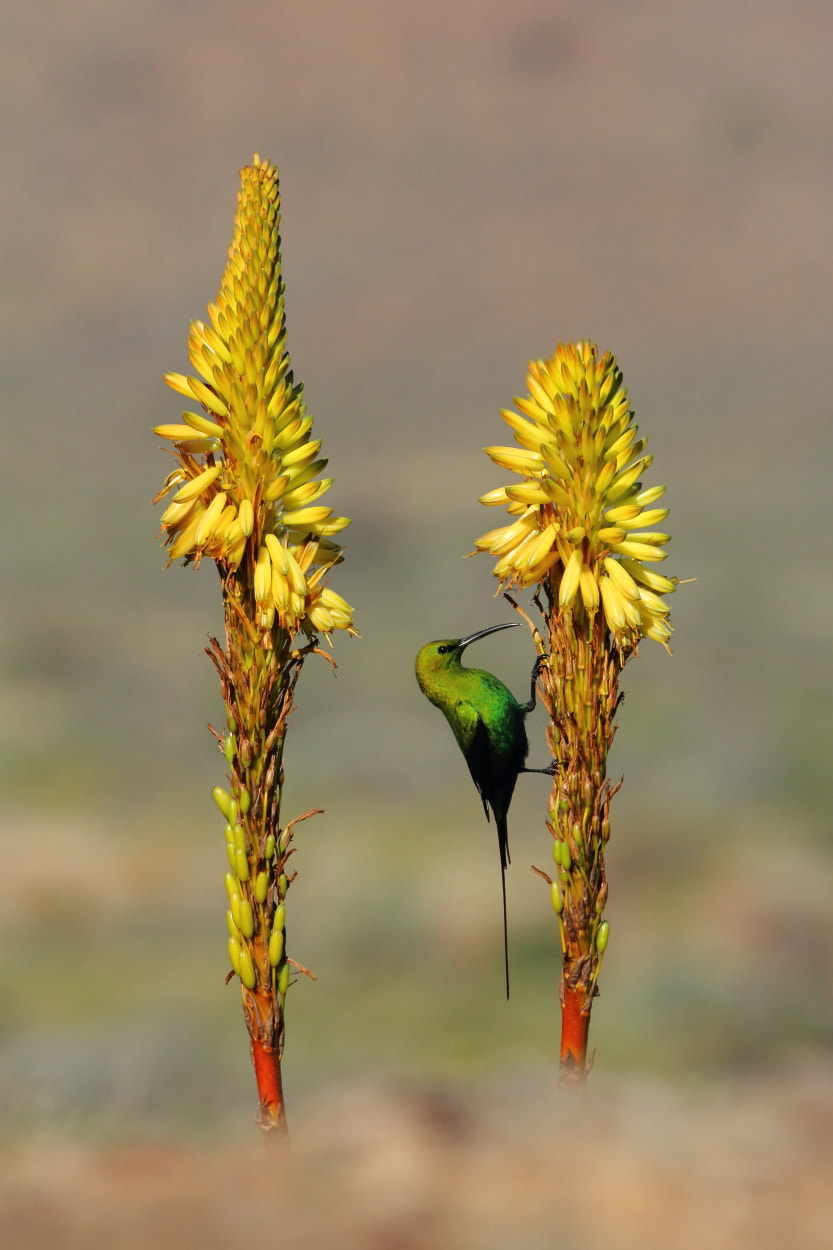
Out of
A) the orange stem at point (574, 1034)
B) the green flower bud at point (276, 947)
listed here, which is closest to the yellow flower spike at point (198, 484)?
the green flower bud at point (276, 947)

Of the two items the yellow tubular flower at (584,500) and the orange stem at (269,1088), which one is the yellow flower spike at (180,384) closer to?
the yellow tubular flower at (584,500)

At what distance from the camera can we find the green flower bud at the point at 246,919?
7121mm

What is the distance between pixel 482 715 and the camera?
7969mm

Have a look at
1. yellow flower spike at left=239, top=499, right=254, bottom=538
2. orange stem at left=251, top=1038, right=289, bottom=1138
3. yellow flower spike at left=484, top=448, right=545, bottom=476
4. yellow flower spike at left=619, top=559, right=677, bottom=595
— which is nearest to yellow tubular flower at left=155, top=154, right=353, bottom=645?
yellow flower spike at left=239, top=499, right=254, bottom=538

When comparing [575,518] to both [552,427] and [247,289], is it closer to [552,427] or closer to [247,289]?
[552,427]

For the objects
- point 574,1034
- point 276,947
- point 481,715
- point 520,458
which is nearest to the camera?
point 276,947

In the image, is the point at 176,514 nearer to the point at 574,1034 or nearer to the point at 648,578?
the point at 648,578

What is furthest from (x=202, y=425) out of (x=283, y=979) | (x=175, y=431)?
(x=283, y=979)

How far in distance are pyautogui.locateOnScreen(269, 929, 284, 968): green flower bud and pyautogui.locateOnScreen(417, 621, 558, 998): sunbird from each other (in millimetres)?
1472

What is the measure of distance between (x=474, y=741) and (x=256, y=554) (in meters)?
1.80

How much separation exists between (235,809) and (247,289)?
274 centimetres

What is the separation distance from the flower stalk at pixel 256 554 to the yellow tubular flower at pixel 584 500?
107 cm

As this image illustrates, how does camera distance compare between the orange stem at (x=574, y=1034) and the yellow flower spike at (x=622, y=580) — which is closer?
the yellow flower spike at (x=622, y=580)

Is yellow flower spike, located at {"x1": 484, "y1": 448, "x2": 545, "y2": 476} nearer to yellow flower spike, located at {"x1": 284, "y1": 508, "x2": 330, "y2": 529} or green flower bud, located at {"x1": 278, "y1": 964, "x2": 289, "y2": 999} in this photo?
yellow flower spike, located at {"x1": 284, "y1": 508, "x2": 330, "y2": 529}
